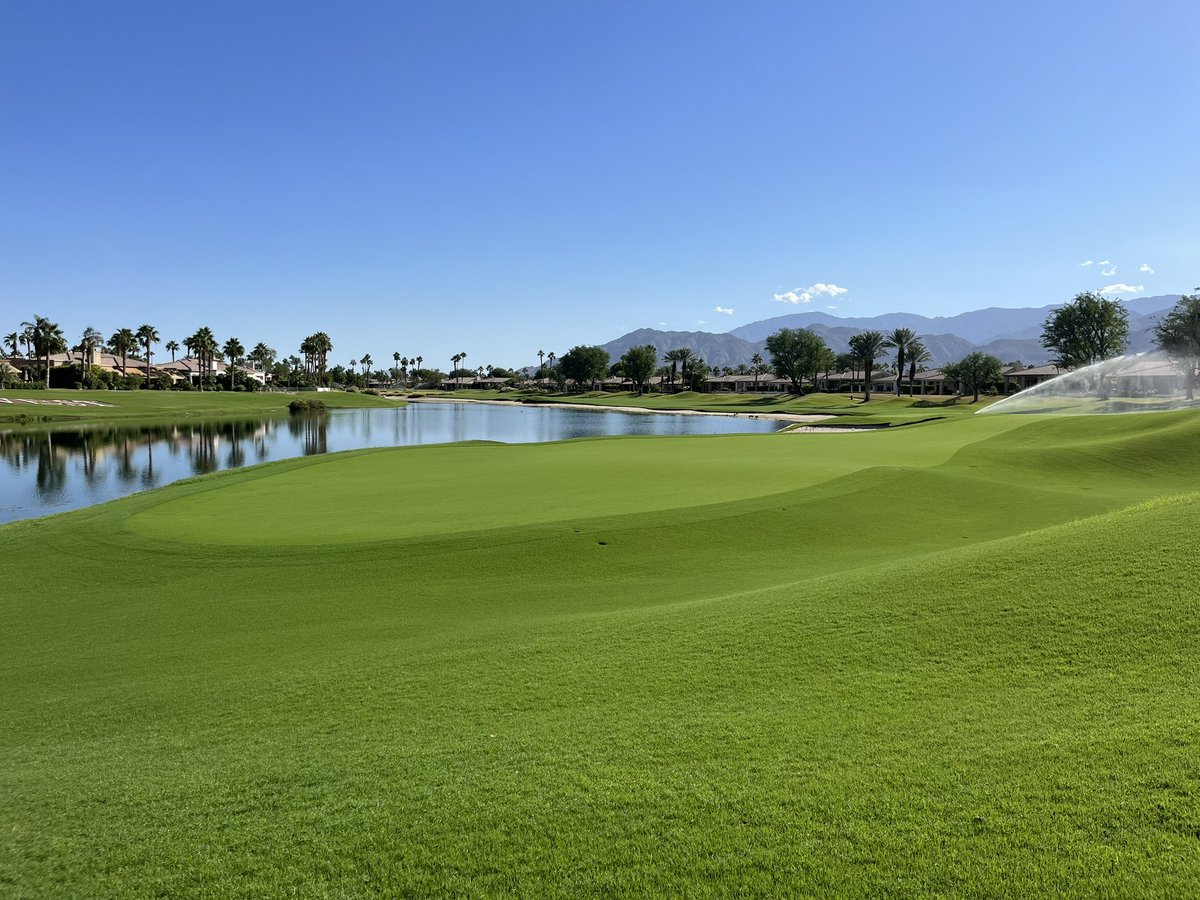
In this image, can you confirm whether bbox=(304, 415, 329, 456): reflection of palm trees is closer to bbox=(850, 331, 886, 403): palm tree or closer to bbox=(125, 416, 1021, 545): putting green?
bbox=(125, 416, 1021, 545): putting green

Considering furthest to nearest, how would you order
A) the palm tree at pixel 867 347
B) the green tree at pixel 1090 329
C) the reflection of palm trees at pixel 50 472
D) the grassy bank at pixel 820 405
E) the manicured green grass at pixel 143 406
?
the palm tree at pixel 867 347, the green tree at pixel 1090 329, the grassy bank at pixel 820 405, the manicured green grass at pixel 143 406, the reflection of palm trees at pixel 50 472

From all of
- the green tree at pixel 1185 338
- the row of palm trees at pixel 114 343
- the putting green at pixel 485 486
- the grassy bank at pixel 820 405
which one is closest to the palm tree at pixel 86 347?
the row of palm trees at pixel 114 343

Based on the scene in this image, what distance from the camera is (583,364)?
176 m

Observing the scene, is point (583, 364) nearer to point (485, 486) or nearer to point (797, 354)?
point (797, 354)

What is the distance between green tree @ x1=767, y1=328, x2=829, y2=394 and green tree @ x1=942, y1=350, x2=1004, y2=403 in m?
30.3

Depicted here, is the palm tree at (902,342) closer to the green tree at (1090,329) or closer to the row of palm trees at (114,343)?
Result: the green tree at (1090,329)

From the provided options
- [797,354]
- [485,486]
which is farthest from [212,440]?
[797,354]

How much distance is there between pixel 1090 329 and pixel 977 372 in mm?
20010

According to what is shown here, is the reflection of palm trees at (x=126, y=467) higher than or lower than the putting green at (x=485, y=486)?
lower

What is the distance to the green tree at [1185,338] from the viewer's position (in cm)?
6016

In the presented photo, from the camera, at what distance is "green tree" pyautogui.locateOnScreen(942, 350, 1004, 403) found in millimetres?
107812

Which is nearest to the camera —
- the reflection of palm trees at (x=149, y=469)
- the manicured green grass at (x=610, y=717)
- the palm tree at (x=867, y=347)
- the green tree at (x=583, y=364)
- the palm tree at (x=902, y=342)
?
the manicured green grass at (x=610, y=717)

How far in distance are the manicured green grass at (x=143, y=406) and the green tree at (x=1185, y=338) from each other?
9909 centimetres

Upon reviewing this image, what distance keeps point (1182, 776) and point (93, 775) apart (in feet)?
26.0
